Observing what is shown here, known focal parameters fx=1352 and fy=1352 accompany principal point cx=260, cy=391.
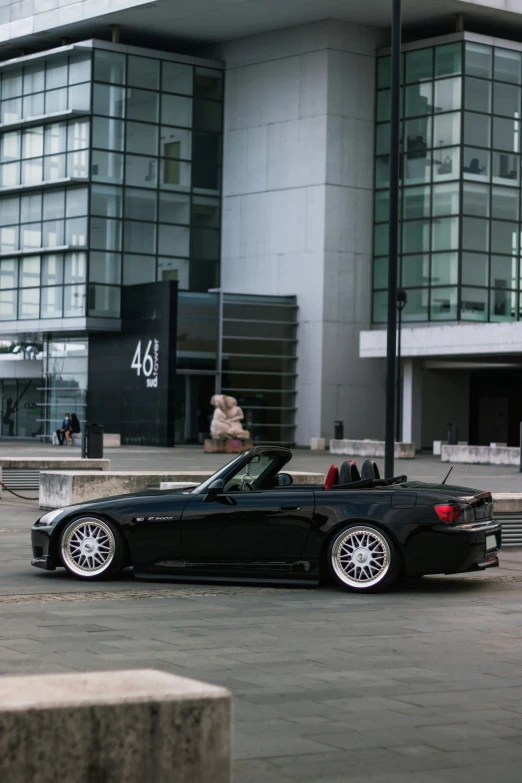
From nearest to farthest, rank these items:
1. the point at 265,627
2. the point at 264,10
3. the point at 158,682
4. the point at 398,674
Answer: the point at 158,682, the point at 398,674, the point at 265,627, the point at 264,10

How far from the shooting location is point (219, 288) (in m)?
55.3

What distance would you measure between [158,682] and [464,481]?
24503mm

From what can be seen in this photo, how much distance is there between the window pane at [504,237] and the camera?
172 ft

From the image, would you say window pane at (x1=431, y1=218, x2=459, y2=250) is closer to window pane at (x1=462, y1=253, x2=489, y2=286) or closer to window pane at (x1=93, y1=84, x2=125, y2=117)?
window pane at (x1=462, y1=253, x2=489, y2=286)

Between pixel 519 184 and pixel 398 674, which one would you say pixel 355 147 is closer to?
pixel 519 184

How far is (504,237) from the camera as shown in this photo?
5281 centimetres

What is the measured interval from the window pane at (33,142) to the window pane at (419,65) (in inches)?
595

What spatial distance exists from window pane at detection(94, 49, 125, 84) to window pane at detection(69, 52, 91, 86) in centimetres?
34

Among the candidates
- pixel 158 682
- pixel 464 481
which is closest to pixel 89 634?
pixel 158 682

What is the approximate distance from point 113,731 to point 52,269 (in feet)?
171

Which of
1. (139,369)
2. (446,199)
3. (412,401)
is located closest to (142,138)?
(139,369)

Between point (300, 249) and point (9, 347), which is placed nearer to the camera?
point (300, 249)

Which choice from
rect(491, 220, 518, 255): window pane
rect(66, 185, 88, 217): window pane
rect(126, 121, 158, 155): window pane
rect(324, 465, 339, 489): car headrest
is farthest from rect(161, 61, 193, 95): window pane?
rect(324, 465, 339, 489): car headrest

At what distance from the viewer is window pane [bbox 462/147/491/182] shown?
169 feet
